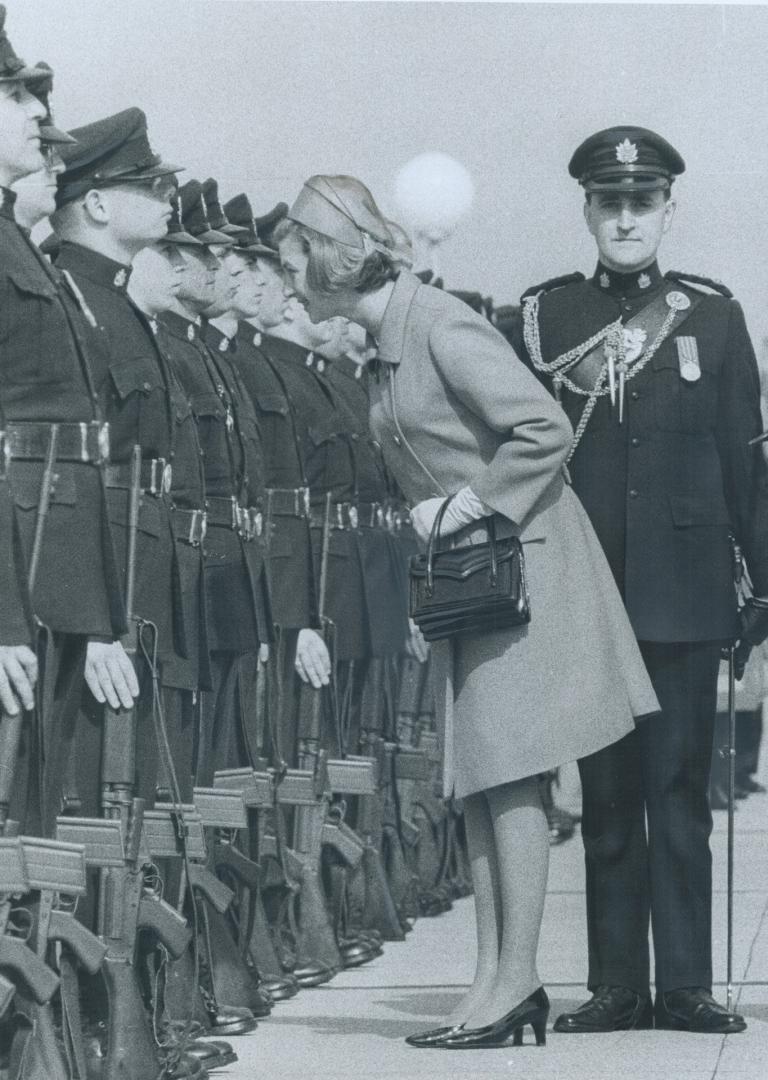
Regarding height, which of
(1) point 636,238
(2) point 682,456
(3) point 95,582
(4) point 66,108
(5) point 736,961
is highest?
(4) point 66,108

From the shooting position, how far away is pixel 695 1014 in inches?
274

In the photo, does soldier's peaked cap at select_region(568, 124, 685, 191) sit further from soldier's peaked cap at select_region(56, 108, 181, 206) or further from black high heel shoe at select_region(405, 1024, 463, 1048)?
black high heel shoe at select_region(405, 1024, 463, 1048)

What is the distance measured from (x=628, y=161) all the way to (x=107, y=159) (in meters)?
1.40

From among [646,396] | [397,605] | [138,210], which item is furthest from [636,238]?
[397,605]

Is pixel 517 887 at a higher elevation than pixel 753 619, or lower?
lower

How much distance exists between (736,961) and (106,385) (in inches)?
120

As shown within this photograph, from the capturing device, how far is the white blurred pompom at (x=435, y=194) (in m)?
9.98

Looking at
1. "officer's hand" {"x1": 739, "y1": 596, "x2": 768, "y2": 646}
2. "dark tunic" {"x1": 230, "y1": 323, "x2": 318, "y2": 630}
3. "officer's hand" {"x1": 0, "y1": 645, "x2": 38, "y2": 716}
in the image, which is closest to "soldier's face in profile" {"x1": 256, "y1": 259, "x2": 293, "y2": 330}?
"dark tunic" {"x1": 230, "y1": 323, "x2": 318, "y2": 630}

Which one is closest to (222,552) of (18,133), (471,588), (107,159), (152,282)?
(152,282)

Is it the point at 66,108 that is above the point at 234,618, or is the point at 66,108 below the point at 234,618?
above

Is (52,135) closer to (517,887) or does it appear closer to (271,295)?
(517,887)

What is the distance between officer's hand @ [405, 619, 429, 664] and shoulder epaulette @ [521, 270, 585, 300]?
12.7ft

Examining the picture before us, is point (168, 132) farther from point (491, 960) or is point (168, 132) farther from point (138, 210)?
point (491, 960)

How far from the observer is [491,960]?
658 centimetres
